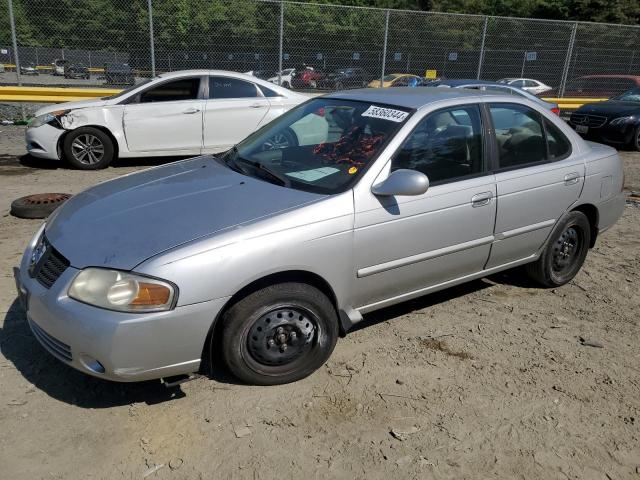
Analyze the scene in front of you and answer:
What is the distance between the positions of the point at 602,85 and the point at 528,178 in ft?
49.0

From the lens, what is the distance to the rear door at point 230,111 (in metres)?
8.49

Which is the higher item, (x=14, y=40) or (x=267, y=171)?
(x=14, y=40)

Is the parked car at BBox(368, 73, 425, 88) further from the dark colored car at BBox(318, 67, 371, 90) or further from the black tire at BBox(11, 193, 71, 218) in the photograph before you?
the black tire at BBox(11, 193, 71, 218)

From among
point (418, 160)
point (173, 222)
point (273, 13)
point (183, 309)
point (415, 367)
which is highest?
point (273, 13)

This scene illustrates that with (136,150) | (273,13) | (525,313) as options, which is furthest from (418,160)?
(273,13)

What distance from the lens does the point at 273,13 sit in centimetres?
1284

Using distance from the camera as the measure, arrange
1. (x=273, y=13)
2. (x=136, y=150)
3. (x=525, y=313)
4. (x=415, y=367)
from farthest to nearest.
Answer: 1. (x=273, y=13)
2. (x=136, y=150)
3. (x=525, y=313)
4. (x=415, y=367)

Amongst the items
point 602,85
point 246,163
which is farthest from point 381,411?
point 602,85

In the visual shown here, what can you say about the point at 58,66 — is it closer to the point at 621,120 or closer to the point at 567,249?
the point at 567,249

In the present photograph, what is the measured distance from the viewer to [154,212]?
3.14 m

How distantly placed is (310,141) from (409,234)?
3.35ft

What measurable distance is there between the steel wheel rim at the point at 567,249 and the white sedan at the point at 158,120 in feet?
17.6

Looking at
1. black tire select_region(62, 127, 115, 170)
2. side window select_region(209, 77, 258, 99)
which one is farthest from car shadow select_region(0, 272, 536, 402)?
side window select_region(209, 77, 258, 99)

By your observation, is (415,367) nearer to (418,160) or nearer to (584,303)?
(418,160)
